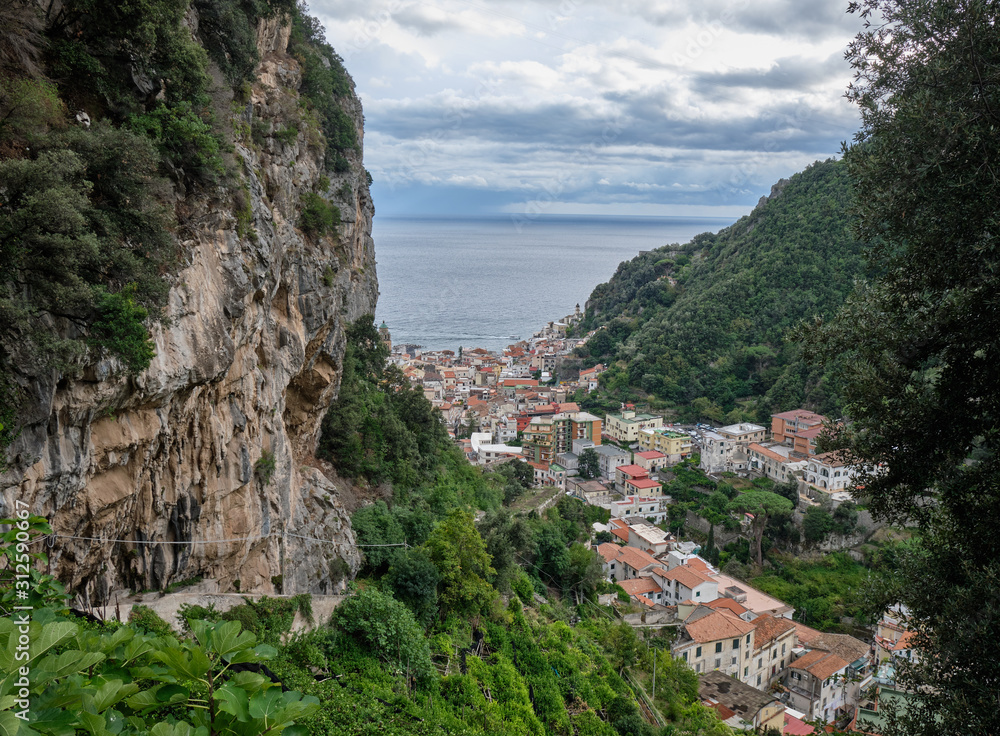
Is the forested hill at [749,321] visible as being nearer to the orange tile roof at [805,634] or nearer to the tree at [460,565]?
the orange tile roof at [805,634]

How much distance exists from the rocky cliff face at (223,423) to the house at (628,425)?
34880 millimetres

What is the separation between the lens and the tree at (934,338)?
446cm

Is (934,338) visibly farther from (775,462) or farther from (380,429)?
(775,462)

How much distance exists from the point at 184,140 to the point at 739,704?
22263mm

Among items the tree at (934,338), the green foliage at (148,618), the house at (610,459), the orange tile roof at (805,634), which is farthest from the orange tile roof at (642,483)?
the tree at (934,338)

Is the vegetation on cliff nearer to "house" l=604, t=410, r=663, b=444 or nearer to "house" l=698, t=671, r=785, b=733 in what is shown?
"house" l=698, t=671, r=785, b=733

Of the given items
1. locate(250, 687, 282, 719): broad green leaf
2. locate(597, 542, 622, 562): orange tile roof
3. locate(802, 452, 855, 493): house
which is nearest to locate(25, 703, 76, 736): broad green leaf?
locate(250, 687, 282, 719): broad green leaf

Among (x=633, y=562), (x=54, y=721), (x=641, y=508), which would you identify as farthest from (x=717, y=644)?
(x=54, y=721)

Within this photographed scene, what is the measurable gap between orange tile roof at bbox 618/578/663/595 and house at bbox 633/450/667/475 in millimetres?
15488

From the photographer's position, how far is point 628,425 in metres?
48.6

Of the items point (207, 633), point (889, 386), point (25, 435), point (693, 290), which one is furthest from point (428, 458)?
point (693, 290)

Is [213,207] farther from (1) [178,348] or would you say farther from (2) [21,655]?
(2) [21,655]

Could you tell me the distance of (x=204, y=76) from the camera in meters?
Answer: 9.08

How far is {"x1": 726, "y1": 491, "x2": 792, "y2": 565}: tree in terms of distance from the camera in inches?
1345
